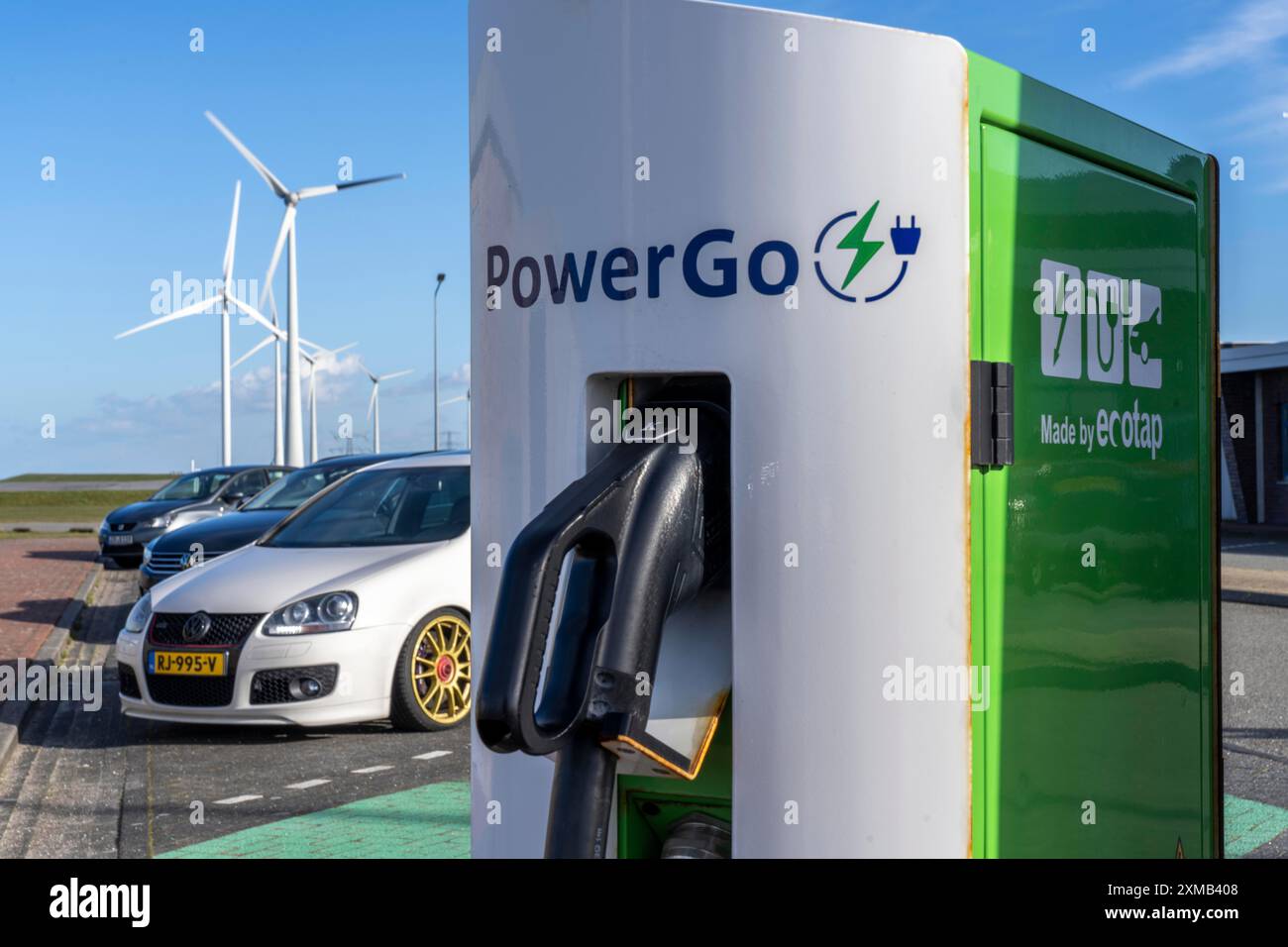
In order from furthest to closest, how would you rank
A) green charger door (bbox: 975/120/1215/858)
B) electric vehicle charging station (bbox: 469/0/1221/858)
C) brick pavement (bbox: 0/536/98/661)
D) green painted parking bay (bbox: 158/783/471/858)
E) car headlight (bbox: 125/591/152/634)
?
brick pavement (bbox: 0/536/98/661) < car headlight (bbox: 125/591/152/634) < green painted parking bay (bbox: 158/783/471/858) < green charger door (bbox: 975/120/1215/858) < electric vehicle charging station (bbox: 469/0/1221/858)

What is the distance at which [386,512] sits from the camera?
9.54 m

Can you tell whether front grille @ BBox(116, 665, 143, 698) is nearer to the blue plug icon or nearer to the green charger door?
the green charger door

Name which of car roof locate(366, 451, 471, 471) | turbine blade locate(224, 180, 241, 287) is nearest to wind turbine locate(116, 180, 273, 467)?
turbine blade locate(224, 180, 241, 287)

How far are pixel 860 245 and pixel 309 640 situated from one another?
22.4 feet

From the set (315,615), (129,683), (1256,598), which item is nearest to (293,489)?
(129,683)

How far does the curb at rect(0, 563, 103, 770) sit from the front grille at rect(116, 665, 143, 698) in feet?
2.14

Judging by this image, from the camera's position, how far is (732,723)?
1993 millimetres

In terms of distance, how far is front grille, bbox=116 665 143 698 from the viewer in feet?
27.9

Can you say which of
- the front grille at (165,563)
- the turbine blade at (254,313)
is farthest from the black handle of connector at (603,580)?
the turbine blade at (254,313)

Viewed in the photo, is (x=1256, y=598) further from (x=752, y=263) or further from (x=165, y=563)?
(x=752, y=263)

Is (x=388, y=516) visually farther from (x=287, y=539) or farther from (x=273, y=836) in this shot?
(x=273, y=836)

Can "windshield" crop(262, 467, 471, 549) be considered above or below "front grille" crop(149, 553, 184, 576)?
above
